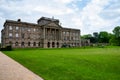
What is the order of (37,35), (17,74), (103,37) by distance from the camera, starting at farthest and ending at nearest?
(103,37)
(37,35)
(17,74)

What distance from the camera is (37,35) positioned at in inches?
2736

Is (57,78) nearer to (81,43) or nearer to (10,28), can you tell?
(10,28)

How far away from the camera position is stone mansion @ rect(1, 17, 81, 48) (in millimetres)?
60975

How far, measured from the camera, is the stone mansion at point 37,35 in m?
61.0

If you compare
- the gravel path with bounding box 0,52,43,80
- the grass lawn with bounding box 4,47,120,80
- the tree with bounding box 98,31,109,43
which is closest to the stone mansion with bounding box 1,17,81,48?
the grass lawn with bounding box 4,47,120,80

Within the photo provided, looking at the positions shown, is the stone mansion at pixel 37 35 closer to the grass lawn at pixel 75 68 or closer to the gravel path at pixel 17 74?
the grass lawn at pixel 75 68

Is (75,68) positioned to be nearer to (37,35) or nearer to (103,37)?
(37,35)

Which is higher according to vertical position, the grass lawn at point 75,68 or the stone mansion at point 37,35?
the stone mansion at point 37,35

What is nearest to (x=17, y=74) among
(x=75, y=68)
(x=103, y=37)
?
(x=75, y=68)

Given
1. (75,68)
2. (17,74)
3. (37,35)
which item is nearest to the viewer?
(17,74)

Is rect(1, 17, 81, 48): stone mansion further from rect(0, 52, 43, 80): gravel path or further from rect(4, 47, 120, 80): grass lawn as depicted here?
rect(0, 52, 43, 80): gravel path

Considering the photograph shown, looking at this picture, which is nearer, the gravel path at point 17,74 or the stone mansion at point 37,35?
the gravel path at point 17,74

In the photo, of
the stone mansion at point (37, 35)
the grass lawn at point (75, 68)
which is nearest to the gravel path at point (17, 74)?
the grass lawn at point (75, 68)

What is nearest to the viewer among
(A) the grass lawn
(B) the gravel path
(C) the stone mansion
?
(B) the gravel path
